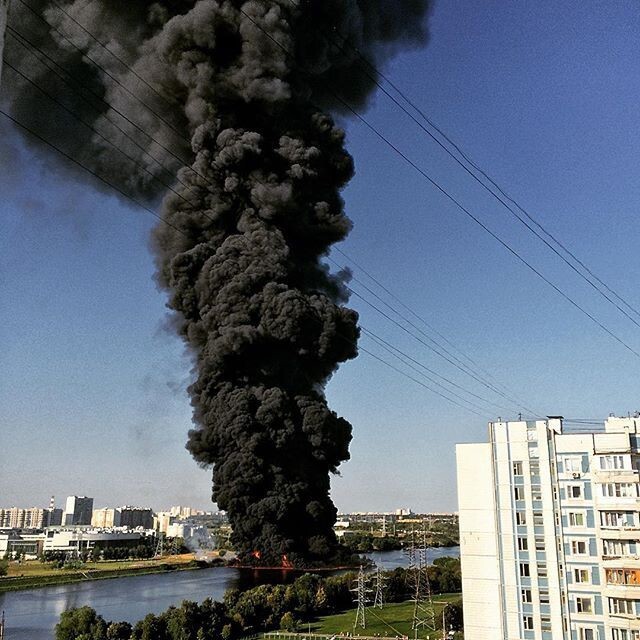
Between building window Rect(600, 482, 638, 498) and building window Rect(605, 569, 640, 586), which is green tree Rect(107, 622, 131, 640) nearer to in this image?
building window Rect(605, 569, 640, 586)

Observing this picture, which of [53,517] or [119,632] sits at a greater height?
[53,517]

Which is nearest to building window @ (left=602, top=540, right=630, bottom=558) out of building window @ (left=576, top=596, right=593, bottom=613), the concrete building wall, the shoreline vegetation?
building window @ (left=576, top=596, right=593, bottom=613)

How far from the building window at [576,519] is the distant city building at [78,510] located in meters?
61.0

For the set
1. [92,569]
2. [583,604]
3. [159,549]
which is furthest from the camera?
[159,549]

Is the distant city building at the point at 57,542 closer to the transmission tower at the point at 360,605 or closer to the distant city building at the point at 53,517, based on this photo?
the transmission tower at the point at 360,605

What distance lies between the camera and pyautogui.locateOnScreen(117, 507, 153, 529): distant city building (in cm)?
6838

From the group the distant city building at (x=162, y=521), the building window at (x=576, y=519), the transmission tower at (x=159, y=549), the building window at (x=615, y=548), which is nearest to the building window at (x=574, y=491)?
the building window at (x=576, y=519)

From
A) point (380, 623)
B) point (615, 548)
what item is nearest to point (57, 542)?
point (380, 623)

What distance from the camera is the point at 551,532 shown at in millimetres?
12008

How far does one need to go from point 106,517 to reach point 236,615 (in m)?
50.1

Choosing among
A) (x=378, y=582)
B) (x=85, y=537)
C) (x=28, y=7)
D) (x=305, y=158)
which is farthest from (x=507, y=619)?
(x=85, y=537)

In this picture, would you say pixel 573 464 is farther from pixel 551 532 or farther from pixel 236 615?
pixel 236 615

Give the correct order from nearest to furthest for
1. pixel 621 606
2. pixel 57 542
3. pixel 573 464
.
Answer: pixel 621 606
pixel 573 464
pixel 57 542

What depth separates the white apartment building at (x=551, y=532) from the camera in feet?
37.6
